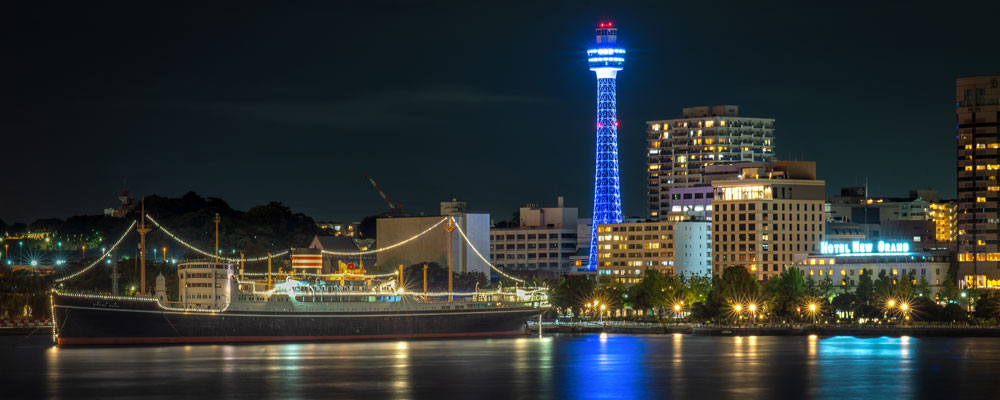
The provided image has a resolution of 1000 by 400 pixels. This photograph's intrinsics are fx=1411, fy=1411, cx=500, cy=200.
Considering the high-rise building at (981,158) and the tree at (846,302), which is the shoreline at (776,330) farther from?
the high-rise building at (981,158)

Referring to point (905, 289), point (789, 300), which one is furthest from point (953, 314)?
point (789, 300)

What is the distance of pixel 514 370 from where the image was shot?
4028 inches

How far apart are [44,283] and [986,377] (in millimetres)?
122340

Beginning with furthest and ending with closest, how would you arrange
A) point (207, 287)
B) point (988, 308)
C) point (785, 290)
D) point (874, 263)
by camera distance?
point (874, 263) → point (785, 290) → point (988, 308) → point (207, 287)

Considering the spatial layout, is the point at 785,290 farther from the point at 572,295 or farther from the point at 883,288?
the point at 572,295

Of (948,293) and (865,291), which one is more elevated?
(865,291)

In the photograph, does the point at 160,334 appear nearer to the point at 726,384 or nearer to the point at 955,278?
the point at 726,384

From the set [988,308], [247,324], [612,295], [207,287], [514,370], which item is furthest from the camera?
[612,295]

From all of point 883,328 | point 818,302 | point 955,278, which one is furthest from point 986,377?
point 955,278

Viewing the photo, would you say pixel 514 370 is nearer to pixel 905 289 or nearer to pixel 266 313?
pixel 266 313

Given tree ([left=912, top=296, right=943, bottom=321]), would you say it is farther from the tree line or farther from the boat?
the boat

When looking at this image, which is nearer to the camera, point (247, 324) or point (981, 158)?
point (247, 324)

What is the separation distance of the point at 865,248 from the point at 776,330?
128ft

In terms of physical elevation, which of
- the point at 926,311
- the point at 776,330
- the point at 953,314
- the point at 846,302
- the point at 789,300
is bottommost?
the point at 776,330
